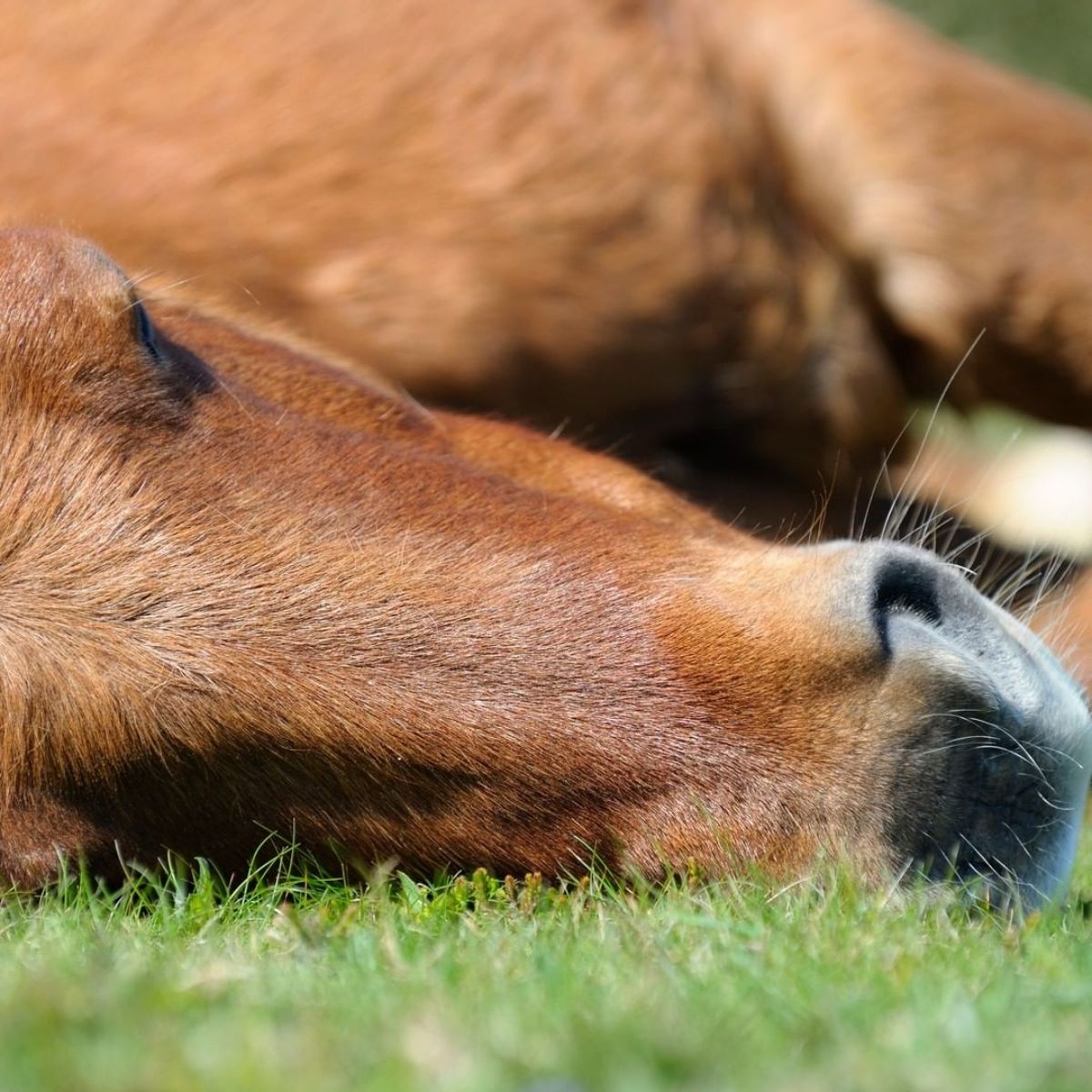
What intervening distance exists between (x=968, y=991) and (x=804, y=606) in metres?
0.75

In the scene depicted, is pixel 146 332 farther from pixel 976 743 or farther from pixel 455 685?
pixel 976 743

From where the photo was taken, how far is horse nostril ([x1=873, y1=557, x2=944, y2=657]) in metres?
2.60

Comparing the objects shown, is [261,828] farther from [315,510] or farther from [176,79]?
[176,79]

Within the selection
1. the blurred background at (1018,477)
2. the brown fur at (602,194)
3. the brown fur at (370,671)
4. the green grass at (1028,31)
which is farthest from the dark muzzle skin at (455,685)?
the green grass at (1028,31)

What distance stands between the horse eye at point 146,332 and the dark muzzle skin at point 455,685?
9 cm

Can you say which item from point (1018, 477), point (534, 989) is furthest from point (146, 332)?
point (1018, 477)

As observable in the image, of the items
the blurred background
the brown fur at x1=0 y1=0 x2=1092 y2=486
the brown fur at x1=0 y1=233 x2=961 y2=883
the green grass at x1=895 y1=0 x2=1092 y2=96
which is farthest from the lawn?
the green grass at x1=895 y1=0 x2=1092 y2=96

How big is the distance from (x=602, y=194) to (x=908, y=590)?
2676 mm

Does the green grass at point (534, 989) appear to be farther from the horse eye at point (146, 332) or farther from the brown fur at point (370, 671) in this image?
the horse eye at point (146, 332)

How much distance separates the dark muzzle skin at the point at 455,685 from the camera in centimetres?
251

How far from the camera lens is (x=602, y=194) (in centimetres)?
504

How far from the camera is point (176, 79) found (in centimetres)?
468

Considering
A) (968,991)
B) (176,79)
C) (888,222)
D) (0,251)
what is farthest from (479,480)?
(888,222)

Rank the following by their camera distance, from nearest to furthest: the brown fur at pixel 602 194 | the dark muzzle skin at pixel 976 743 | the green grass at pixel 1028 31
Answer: the dark muzzle skin at pixel 976 743
the brown fur at pixel 602 194
the green grass at pixel 1028 31
